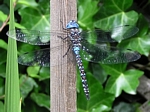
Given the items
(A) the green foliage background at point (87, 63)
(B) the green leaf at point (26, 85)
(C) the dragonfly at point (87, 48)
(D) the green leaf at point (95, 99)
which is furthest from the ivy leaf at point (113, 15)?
(B) the green leaf at point (26, 85)

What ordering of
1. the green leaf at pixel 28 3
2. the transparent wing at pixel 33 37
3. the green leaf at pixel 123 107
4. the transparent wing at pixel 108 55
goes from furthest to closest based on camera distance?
the green leaf at pixel 123 107 < the green leaf at pixel 28 3 < the transparent wing at pixel 108 55 < the transparent wing at pixel 33 37

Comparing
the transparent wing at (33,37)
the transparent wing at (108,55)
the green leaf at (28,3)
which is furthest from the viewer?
the green leaf at (28,3)

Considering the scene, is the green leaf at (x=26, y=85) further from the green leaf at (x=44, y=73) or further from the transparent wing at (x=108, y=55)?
the transparent wing at (x=108, y=55)

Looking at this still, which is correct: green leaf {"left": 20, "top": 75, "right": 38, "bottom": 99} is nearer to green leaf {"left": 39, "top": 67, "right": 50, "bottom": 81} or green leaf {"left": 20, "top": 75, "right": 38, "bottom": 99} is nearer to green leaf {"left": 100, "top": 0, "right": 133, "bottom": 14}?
green leaf {"left": 39, "top": 67, "right": 50, "bottom": 81}

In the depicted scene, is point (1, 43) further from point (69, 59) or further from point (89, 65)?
point (69, 59)

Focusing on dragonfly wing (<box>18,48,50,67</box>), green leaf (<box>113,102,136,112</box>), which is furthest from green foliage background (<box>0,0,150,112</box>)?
dragonfly wing (<box>18,48,50,67</box>)

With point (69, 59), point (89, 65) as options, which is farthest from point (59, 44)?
point (89, 65)

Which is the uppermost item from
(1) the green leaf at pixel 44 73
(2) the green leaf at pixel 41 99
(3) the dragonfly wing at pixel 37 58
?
(3) the dragonfly wing at pixel 37 58
